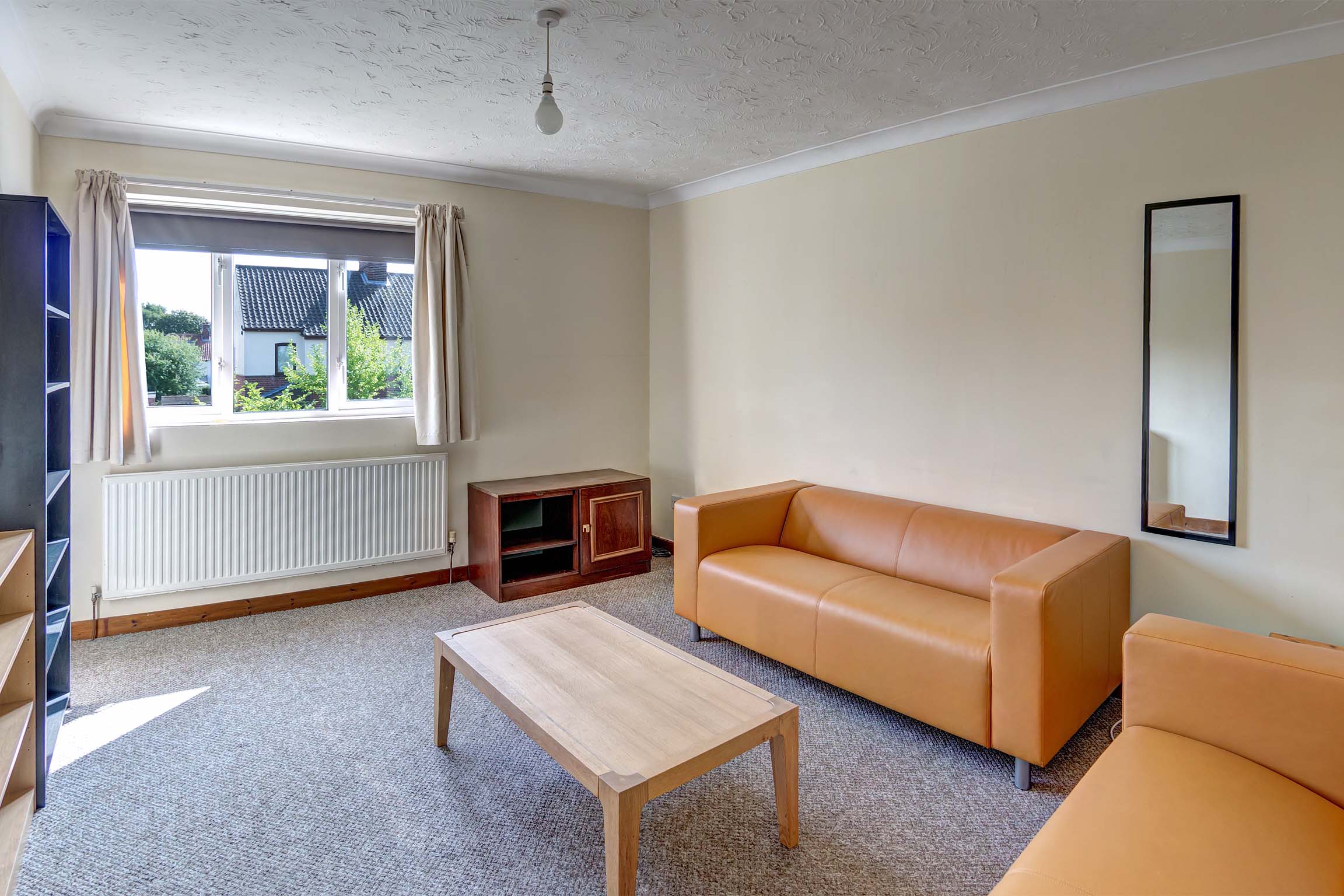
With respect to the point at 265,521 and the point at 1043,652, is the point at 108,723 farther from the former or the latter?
the point at 1043,652

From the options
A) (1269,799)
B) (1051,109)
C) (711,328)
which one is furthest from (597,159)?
(1269,799)

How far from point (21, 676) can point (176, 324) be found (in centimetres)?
225

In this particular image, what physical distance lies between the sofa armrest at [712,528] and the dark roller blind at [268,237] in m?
2.32

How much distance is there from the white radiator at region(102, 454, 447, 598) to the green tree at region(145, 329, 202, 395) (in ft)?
1.60

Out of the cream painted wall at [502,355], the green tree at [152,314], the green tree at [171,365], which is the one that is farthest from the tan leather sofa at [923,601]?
the green tree at [152,314]

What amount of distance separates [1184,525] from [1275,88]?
5.11ft

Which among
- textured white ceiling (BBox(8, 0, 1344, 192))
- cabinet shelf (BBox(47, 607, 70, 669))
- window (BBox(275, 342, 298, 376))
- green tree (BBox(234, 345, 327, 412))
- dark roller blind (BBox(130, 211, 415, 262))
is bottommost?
cabinet shelf (BBox(47, 607, 70, 669))

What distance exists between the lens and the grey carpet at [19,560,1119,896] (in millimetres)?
1878

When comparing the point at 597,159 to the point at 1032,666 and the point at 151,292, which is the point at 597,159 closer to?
the point at 151,292

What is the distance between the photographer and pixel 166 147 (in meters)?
3.52

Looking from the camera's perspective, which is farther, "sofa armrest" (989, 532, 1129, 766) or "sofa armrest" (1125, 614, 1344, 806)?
"sofa armrest" (989, 532, 1129, 766)

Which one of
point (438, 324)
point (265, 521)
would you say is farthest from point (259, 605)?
point (438, 324)

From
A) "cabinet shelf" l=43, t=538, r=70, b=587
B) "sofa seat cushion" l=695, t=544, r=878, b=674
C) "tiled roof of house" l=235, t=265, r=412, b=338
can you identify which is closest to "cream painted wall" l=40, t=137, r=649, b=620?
"tiled roof of house" l=235, t=265, r=412, b=338

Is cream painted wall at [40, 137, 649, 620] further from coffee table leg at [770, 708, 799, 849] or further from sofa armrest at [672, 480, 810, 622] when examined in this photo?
coffee table leg at [770, 708, 799, 849]
